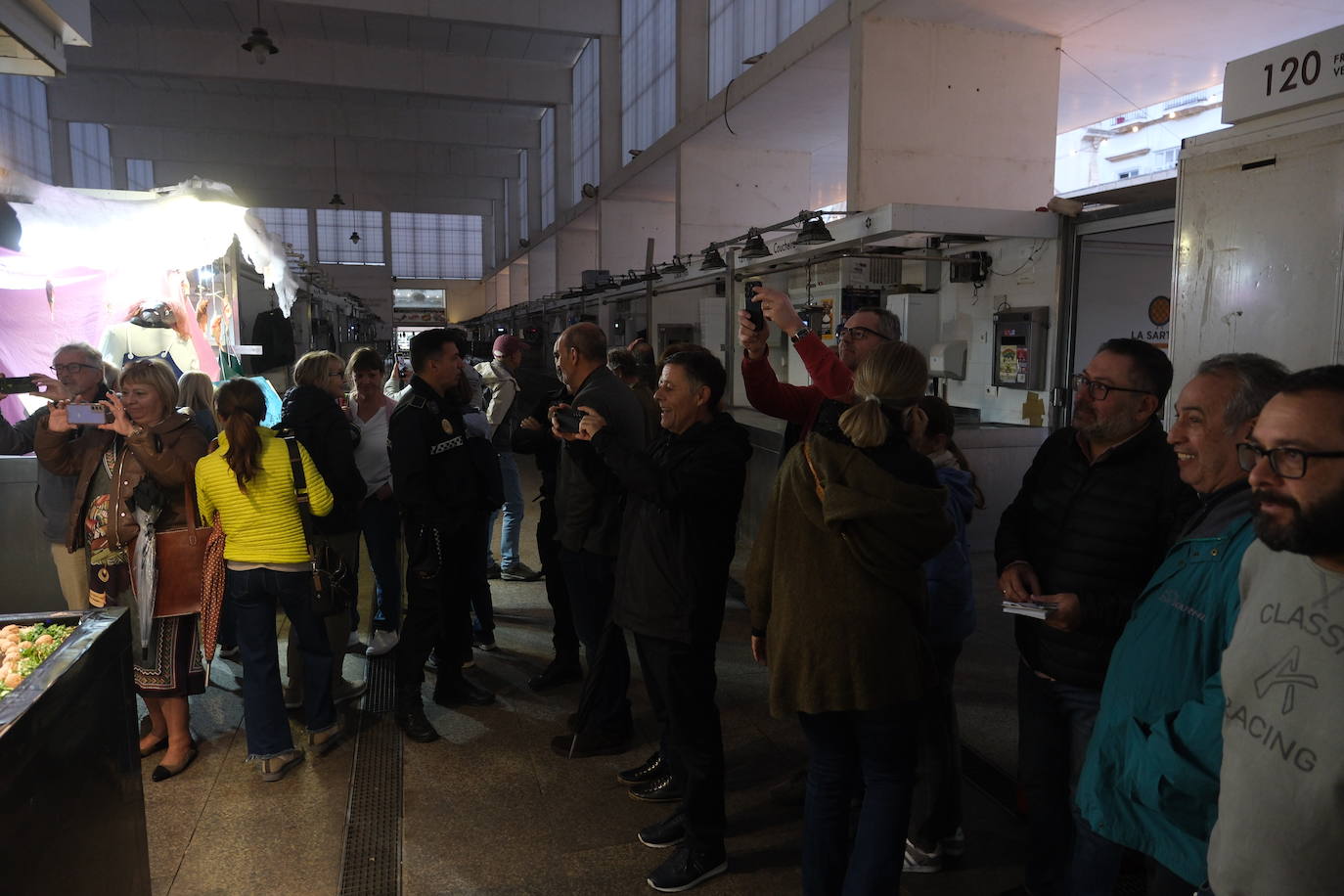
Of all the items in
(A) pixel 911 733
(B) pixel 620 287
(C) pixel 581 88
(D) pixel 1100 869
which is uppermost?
(C) pixel 581 88

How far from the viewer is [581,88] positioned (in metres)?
18.2

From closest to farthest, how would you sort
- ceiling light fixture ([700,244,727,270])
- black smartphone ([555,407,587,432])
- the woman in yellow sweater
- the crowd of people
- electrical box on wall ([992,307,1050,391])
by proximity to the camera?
the crowd of people → black smartphone ([555,407,587,432]) → the woman in yellow sweater → electrical box on wall ([992,307,1050,391]) → ceiling light fixture ([700,244,727,270])

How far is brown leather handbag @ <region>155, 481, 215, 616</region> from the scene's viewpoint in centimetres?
348

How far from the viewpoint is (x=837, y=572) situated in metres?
2.23

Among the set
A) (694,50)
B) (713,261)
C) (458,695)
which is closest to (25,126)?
(694,50)

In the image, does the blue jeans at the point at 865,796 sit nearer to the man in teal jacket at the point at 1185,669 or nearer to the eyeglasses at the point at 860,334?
the man in teal jacket at the point at 1185,669

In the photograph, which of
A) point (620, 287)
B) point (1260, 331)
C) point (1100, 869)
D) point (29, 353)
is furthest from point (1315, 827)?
point (620, 287)

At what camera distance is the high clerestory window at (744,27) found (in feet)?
28.9

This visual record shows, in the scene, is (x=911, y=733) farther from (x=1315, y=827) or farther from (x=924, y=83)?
(x=924, y=83)

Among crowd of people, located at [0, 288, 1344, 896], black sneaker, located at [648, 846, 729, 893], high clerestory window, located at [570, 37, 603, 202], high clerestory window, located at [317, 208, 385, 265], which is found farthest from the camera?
high clerestory window, located at [317, 208, 385, 265]

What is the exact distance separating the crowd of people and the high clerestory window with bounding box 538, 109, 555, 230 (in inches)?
687

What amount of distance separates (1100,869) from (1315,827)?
1358mm

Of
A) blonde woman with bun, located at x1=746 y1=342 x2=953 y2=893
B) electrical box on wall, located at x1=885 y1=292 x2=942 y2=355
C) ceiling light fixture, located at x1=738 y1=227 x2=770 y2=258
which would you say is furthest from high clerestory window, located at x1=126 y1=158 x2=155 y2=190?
blonde woman with bun, located at x1=746 y1=342 x2=953 y2=893

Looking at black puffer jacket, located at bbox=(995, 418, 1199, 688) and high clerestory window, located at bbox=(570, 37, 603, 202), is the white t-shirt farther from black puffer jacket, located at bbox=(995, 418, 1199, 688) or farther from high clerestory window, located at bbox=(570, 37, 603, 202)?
high clerestory window, located at bbox=(570, 37, 603, 202)
